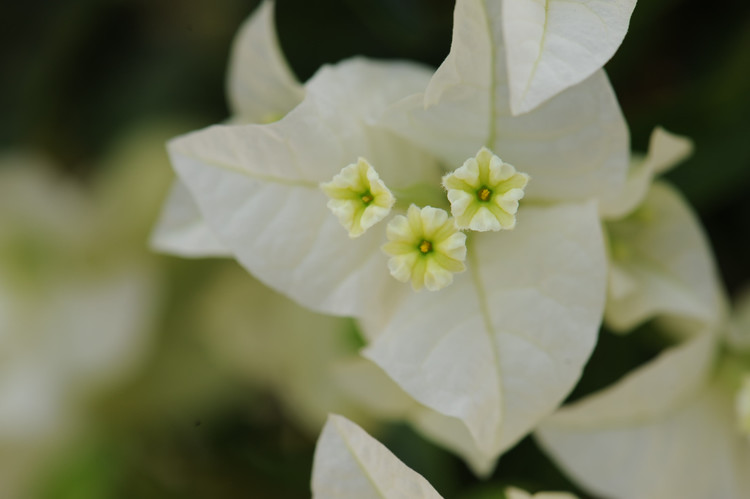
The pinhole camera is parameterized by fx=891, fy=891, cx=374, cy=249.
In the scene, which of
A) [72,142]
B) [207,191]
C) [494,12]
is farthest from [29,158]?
[494,12]

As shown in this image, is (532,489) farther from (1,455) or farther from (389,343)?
(1,455)

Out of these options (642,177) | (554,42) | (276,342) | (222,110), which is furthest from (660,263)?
(222,110)

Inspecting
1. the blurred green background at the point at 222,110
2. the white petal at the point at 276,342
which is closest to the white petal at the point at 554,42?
the blurred green background at the point at 222,110

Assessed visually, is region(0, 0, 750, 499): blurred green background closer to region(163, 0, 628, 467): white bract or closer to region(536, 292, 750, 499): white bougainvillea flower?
region(536, 292, 750, 499): white bougainvillea flower

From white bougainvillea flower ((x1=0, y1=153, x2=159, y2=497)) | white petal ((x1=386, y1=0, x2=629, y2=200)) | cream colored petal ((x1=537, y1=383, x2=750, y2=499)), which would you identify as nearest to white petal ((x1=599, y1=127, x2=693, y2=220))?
white petal ((x1=386, y1=0, x2=629, y2=200))

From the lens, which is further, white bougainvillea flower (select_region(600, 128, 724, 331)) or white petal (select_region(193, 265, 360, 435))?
white petal (select_region(193, 265, 360, 435))

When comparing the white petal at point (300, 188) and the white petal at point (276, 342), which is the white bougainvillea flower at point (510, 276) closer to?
the white petal at point (300, 188)
